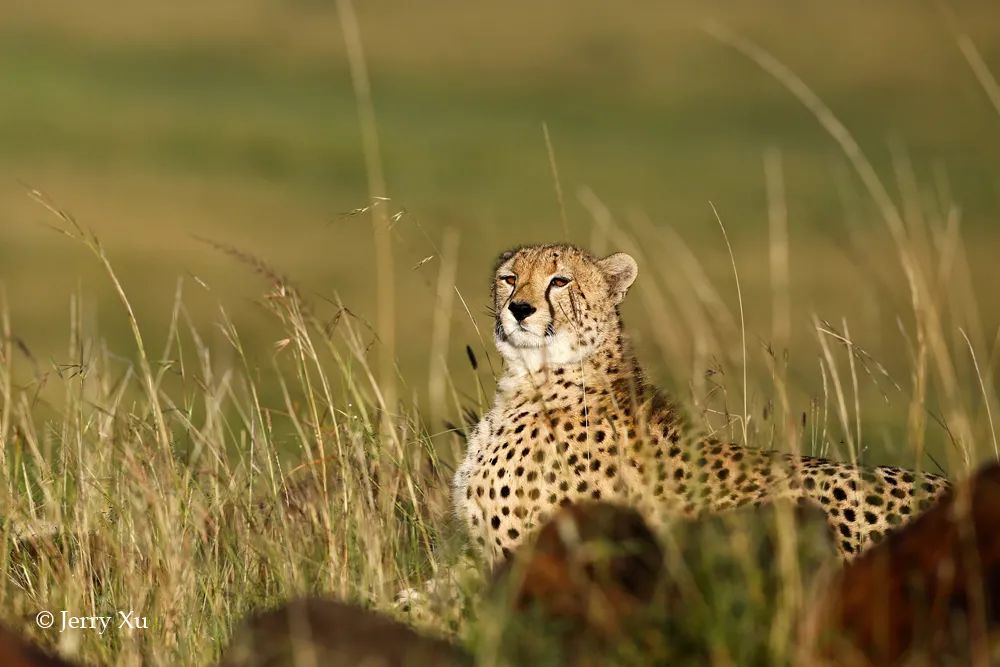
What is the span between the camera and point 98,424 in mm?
4199

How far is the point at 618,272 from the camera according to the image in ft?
14.7

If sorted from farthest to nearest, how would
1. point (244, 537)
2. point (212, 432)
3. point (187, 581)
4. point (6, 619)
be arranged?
point (212, 432) → point (244, 537) → point (187, 581) → point (6, 619)

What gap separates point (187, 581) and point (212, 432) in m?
0.86

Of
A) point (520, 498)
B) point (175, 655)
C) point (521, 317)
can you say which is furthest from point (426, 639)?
point (521, 317)

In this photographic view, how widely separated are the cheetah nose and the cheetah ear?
413 millimetres

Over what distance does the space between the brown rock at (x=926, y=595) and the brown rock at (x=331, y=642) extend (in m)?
0.59

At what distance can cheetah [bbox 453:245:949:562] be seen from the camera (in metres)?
3.46

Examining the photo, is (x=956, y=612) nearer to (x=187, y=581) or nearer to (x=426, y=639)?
(x=426, y=639)

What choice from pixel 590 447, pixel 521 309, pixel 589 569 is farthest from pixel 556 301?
pixel 589 569

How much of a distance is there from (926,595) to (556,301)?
86.9 inches

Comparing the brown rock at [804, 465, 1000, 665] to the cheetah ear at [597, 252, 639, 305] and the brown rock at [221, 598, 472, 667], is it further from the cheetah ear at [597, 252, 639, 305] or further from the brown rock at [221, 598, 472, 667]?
the cheetah ear at [597, 252, 639, 305]

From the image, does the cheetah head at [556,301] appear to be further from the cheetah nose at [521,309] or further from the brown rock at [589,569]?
the brown rock at [589,569]

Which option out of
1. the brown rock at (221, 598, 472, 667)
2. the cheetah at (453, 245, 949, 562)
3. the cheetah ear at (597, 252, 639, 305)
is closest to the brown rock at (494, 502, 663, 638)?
the brown rock at (221, 598, 472, 667)

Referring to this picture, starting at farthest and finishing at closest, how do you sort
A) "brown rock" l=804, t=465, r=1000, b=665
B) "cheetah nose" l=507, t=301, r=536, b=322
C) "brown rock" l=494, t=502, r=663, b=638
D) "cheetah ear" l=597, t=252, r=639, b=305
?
"cheetah ear" l=597, t=252, r=639, b=305, "cheetah nose" l=507, t=301, r=536, b=322, "brown rock" l=494, t=502, r=663, b=638, "brown rock" l=804, t=465, r=1000, b=665
